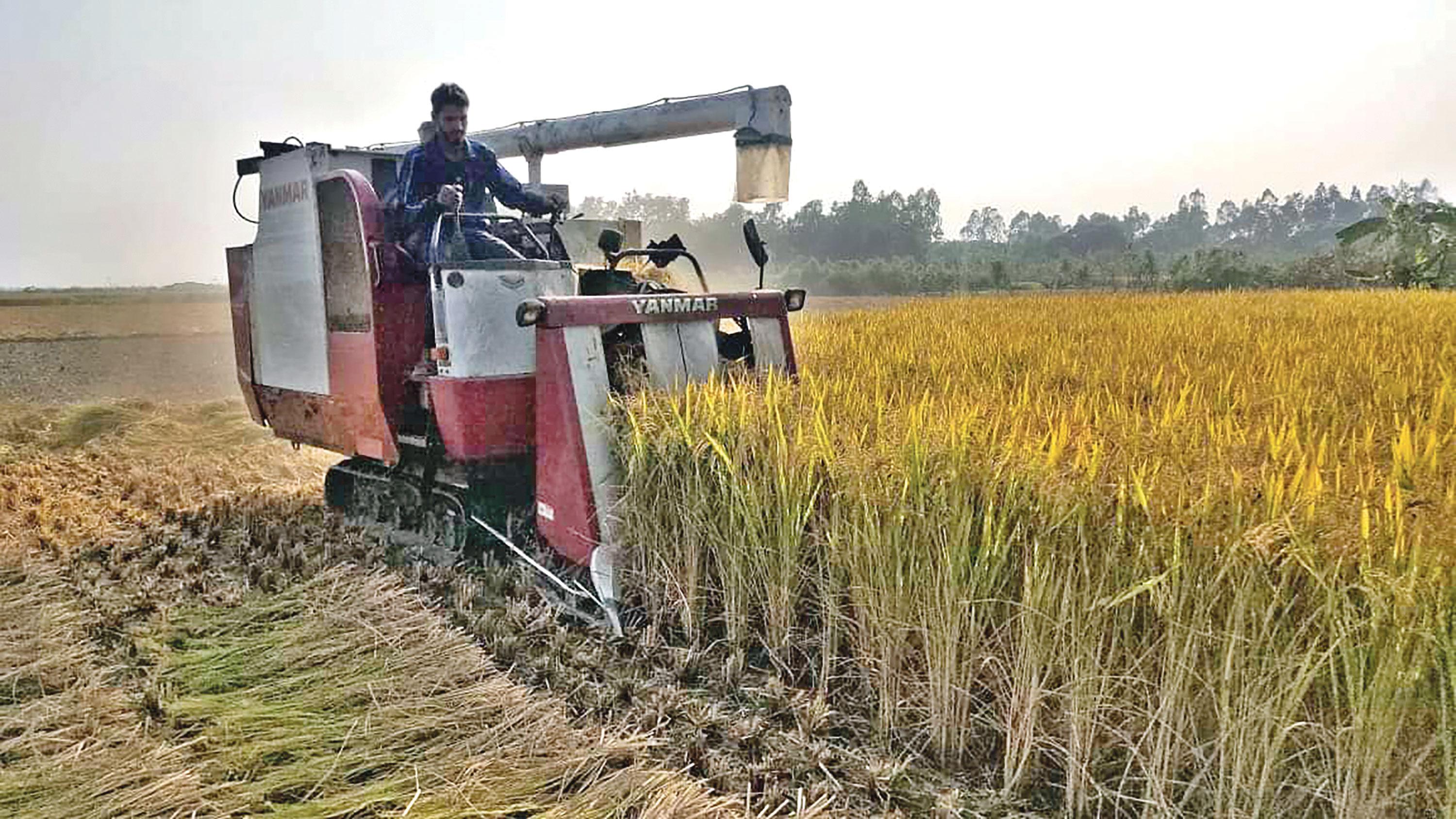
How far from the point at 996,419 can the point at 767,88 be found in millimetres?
3939

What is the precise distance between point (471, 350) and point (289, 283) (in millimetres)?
1855

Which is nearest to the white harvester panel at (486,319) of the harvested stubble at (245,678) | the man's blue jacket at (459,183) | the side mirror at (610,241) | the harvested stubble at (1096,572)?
the side mirror at (610,241)

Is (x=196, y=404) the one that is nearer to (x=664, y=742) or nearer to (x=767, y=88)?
→ (x=767, y=88)

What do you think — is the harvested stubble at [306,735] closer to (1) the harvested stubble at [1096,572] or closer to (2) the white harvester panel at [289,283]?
(1) the harvested stubble at [1096,572]

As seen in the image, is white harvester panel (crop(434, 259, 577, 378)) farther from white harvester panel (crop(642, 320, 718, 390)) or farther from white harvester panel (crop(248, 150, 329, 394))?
white harvester panel (crop(248, 150, 329, 394))

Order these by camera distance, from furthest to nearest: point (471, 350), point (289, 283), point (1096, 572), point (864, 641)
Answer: point (289, 283) < point (471, 350) < point (864, 641) < point (1096, 572)

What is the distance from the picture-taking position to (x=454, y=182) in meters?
5.44

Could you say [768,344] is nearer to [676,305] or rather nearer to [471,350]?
[676,305]

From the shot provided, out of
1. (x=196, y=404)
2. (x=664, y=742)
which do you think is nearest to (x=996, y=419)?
(x=664, y=742)

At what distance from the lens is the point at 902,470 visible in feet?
9.88

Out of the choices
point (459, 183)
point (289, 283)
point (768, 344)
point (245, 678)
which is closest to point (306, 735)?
point (245, 678)

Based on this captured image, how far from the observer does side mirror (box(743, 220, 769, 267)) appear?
16.3ft

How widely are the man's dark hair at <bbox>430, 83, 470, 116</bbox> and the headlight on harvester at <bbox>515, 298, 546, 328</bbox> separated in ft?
6.34

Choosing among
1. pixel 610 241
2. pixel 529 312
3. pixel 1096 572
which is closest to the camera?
pixel 1096 572
